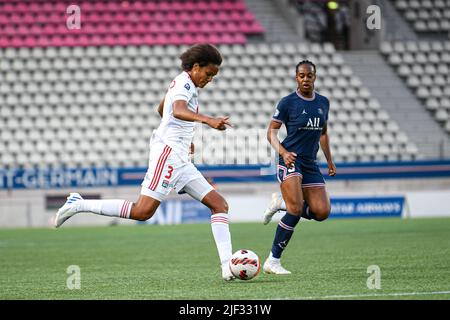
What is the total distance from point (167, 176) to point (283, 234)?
1.72 m

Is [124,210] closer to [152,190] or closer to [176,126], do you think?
[152,190]

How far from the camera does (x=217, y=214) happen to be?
9555mm

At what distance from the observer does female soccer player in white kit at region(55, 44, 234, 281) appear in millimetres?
9398

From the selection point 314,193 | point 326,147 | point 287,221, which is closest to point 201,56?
point 287,221

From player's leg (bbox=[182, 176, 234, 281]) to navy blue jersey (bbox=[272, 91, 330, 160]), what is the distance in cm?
151

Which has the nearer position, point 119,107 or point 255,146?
point 255,146

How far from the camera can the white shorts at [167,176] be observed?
9.40 m

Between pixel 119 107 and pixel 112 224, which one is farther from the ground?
pixel 119 107

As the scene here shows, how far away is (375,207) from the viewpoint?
85.7ft

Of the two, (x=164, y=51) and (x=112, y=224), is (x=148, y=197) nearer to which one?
(x=112, y=224)

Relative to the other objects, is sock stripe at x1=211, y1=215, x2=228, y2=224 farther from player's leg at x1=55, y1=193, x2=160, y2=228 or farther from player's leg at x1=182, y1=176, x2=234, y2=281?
player's leg at x1=55, y1=193, x2=160, y2=228

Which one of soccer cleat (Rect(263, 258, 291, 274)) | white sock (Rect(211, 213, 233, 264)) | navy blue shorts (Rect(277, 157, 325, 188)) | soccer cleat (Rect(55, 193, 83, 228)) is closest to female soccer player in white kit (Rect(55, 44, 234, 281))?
white sock (Rect(211, 213, 233, 264))
